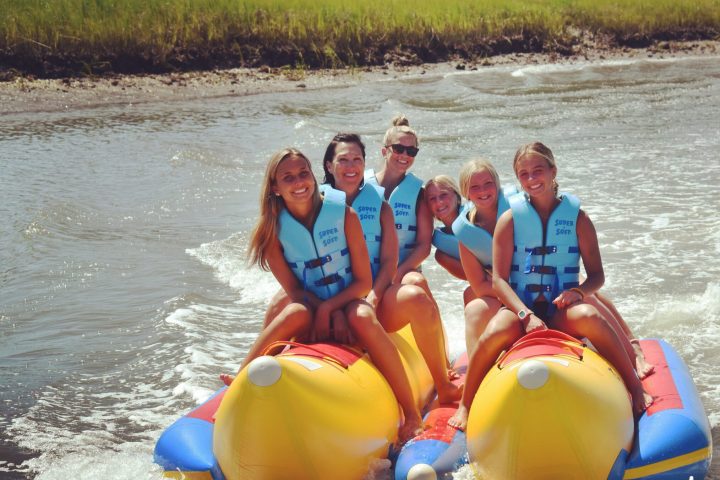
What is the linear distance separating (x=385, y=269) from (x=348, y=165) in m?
0.48

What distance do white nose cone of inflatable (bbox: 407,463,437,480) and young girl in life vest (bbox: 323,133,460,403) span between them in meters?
0.45

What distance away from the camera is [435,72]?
15086mm

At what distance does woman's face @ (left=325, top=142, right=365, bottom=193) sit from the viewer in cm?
380

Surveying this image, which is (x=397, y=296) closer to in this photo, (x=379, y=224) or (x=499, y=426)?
(x=379, y=224)

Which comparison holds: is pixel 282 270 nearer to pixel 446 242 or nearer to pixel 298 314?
pixel 298 314

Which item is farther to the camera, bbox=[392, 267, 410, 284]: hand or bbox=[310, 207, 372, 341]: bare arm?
bbox=[392, 267, 410, 284]: hand

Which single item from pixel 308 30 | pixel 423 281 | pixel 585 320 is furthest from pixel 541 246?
pixel 308 30

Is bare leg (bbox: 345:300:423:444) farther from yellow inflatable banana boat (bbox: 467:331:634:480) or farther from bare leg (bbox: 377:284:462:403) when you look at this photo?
yellow inflatable banana boat (bbox: 467:331:634:480)

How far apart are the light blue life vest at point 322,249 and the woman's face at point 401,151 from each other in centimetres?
78

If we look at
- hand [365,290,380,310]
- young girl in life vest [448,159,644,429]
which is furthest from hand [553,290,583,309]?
hand [365,290,380,310]

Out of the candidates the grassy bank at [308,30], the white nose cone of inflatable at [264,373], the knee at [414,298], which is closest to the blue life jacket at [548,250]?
the knee at [414,298]

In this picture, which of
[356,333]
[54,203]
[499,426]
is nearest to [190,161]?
[54,203]

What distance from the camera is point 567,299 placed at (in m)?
3.12

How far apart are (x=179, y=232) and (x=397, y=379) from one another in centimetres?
394
